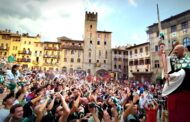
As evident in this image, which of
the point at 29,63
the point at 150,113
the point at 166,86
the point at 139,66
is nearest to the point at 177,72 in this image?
the point at 166,86

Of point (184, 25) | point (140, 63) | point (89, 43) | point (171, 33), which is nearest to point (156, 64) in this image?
point (140, 63)

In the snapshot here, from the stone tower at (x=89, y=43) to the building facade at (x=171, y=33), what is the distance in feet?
84.7

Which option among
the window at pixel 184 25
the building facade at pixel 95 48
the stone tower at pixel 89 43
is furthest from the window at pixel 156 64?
the stone tower at pixel 89 43

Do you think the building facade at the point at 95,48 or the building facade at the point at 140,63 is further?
the building facade at the point at 95,48

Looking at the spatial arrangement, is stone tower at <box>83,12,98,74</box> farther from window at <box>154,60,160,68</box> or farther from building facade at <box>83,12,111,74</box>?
window at <box>154,60,160,68</box>

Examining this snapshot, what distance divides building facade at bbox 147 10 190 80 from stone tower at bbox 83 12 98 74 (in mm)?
25827

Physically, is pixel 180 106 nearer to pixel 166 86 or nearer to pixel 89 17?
pixel 166 86

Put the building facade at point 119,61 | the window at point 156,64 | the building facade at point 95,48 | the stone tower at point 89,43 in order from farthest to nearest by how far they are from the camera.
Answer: the building facade at point 119,61 → the building facade at point 95,48 → the stone tower at point 89,43 → the window at point 156,64

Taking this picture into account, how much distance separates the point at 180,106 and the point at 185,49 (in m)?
1.24

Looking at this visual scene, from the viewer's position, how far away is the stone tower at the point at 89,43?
68188 mm

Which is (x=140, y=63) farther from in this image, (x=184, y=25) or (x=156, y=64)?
(x=184, y=25)

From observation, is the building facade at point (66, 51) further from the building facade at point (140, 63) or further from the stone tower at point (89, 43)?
the building facade at point (140, 63)

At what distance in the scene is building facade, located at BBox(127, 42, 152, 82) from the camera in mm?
48688

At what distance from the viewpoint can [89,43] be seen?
6844 cm
